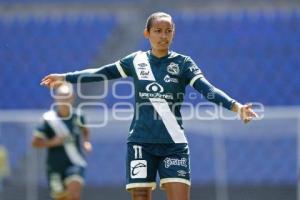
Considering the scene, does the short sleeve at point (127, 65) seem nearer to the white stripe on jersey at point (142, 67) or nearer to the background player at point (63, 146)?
the white stripe on jersey at point (142, 67)

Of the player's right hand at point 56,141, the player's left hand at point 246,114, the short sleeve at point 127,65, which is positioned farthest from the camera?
the player's right hand at point 56,141

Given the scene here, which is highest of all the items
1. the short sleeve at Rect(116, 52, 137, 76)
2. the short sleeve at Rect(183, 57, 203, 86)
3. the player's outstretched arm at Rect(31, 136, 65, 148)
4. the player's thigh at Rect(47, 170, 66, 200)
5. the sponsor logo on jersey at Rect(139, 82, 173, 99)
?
the short sleeve at Rect(116, 52, 137, 76)

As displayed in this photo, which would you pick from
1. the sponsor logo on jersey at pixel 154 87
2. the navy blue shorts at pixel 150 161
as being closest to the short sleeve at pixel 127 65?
the sponsor logo on jersey at pixel 154 87

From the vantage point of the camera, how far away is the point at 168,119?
5531 mm

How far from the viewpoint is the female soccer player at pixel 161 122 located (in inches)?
216

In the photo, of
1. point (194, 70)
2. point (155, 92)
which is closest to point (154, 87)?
point (155, 92)

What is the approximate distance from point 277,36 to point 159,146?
31.7 ft

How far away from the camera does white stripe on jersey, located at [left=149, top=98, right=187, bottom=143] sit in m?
5.52

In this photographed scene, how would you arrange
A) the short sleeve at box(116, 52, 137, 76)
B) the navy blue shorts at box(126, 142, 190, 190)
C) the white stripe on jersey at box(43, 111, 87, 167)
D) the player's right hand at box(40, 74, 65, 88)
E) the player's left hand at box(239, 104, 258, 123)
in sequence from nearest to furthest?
the player's left hand at box(239, 104, 258, 123), the navy blue shorts at box(126, 142, 190, 190), the short sleeve at box(116, 52, 137, 76), the player's right hand at box(40, 74, 65, 88), the white stripe on jersey at box(43, 111, 87, 167)

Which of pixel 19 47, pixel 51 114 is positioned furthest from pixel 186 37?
pixel 51 114

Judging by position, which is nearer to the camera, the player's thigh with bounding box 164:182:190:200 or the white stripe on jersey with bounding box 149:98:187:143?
the player's thigh with bounding box 164:182:190:200

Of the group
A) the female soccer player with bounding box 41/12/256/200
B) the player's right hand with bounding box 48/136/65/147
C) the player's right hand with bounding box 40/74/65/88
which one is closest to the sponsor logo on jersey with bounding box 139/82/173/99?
the female soccer player with bounding box 41/12/256/200

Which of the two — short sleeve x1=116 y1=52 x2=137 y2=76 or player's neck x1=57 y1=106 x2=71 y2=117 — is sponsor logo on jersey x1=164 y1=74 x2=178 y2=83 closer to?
short sleeve x1=116 y1=52 x2=137 y2=76

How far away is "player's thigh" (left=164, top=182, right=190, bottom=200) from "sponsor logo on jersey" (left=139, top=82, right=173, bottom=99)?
65cm
